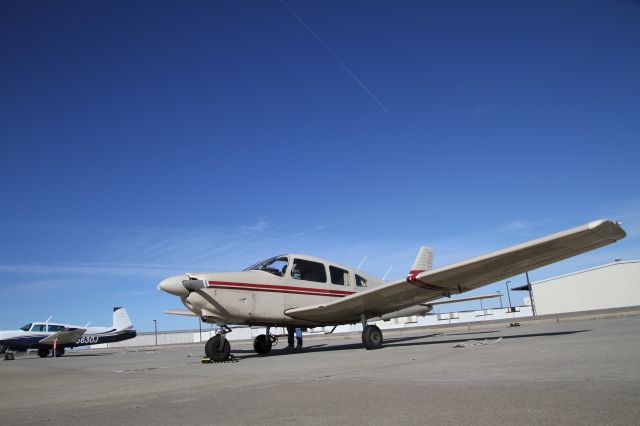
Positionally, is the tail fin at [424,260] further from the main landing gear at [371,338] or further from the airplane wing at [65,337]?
the airplane wing at [65,337]

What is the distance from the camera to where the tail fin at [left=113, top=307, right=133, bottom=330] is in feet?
123

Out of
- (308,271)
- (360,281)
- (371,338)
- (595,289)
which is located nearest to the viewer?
(371,338)

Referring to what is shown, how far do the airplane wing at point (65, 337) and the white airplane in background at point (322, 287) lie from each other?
80.0 feet

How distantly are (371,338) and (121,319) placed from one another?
110 feet

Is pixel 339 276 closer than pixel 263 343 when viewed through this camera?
No

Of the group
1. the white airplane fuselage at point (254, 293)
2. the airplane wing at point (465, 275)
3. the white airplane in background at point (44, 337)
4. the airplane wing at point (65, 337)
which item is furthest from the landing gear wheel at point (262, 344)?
the airplane wing at point (65, 337)

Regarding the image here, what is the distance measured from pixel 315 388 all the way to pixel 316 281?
23.9ft

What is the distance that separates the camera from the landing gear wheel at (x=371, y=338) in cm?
1020

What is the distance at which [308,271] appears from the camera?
1171 cm

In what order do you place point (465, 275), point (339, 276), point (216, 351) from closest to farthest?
1. point (216, 351)
2. point (465, 275)
3. point (339, 276)

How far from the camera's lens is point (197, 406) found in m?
3.88

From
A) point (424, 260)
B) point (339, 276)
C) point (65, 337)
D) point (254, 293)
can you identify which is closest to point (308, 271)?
point (339, 276)

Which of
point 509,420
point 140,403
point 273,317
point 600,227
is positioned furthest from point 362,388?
point 273,317

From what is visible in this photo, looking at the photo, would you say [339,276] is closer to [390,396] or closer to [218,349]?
[218,349]
